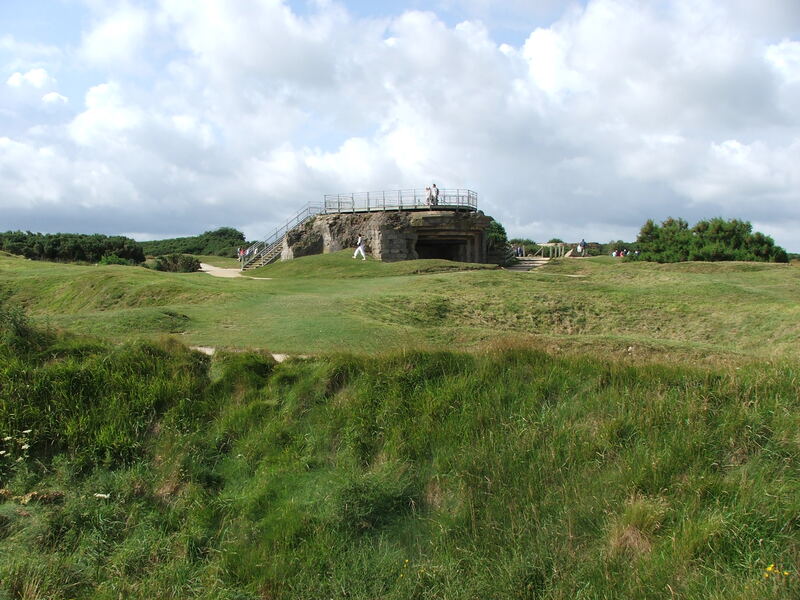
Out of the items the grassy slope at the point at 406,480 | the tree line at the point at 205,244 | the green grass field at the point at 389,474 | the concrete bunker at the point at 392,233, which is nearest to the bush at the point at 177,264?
the concrete bunker at the point at 392,233

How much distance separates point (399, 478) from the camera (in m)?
5.83

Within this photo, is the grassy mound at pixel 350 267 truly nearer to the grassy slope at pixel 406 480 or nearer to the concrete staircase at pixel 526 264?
the concrete staircase at pixel 526 264

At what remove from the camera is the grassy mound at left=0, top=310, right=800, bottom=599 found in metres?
4.61

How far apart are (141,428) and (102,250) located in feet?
140

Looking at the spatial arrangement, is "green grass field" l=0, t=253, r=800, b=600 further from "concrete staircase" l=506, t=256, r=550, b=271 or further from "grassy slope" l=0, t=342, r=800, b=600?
"concrete staircase" l=506, t=256, r=550, b=271

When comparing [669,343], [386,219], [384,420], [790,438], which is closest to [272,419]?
[384,420]

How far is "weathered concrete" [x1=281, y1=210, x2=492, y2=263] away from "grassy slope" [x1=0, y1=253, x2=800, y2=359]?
9.97 metres

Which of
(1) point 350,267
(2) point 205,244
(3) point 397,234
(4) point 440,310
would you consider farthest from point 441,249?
(2) point 205,244

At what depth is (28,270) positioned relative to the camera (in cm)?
2534

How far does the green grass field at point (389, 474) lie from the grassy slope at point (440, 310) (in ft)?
8.22

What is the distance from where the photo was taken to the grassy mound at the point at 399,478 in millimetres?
4605

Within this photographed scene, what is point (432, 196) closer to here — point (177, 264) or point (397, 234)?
point (397, 234)

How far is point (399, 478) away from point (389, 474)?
107mm

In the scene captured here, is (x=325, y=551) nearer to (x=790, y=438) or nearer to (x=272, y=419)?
(x=272, y=419)
